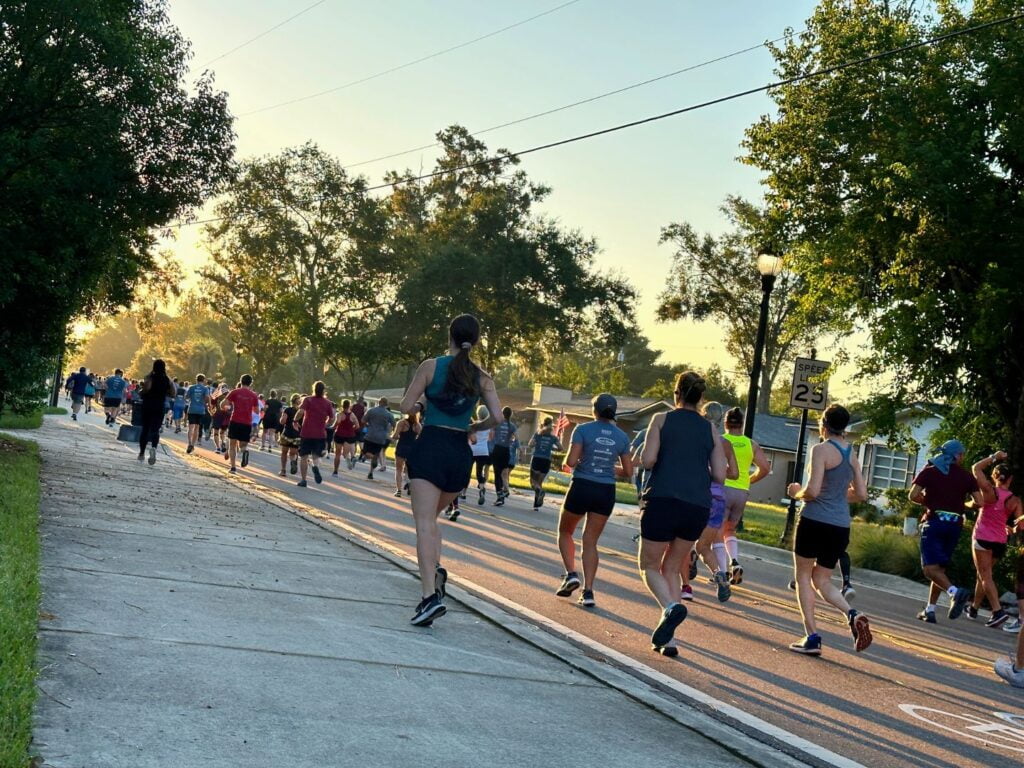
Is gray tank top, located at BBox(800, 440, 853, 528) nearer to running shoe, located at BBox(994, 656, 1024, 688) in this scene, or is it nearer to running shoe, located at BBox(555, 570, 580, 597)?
running shoe, located at BBox(994, 656, 1024, 688)

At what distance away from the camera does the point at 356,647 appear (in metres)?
6.70

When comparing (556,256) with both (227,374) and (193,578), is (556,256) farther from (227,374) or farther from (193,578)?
(227,374)

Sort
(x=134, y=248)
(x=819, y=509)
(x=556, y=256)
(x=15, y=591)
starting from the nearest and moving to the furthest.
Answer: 1. (x=15, y=591)
2. (x=819, y=509)
3. (x=134, y=248)
4. (x=556, y=256)

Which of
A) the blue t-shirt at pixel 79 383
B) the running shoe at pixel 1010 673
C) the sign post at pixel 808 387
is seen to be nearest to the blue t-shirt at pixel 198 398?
the blue t-shirt at pixel 79 383

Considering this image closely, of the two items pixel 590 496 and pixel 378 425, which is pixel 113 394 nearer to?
pixel 378 425

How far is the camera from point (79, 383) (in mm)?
37156

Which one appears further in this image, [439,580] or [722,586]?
[722,586]

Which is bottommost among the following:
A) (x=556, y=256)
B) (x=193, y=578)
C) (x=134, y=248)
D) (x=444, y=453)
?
(x=193, y=578)

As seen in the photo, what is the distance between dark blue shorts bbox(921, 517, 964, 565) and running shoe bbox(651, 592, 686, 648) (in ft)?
21.4

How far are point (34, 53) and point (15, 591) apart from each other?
10.1 meters

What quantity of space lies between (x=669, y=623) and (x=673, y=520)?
2.38ft

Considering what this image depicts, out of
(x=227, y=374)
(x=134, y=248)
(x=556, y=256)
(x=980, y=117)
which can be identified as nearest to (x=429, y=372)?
(x=980, y=117)

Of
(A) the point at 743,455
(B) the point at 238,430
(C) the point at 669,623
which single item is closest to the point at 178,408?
(B) the point at 238,430

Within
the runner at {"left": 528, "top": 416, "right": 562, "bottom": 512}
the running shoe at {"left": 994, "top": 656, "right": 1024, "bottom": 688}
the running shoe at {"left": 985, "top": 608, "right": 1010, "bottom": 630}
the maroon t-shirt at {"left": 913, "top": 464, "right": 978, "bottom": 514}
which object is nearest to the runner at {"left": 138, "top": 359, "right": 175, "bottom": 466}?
the runner at {"left": 528, "top": 416, "right": 562, "bottom": 512}
